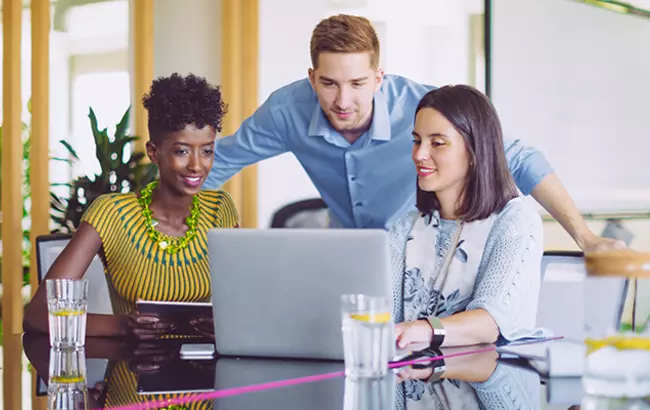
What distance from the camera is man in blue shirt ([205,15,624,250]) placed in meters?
2.72

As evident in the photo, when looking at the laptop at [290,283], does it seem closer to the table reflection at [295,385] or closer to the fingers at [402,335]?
the table reflection at [295,385]

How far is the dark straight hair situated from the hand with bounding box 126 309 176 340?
29.5 inches

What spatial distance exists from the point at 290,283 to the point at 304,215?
84.8 inches

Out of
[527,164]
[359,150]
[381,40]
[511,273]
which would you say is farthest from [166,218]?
[381,40]

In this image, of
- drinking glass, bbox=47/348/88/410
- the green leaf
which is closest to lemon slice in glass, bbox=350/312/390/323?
drinking glass, bbox=47/348/88/410

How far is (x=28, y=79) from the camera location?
463cm

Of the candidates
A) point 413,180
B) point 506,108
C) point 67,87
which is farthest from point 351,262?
point 67,87

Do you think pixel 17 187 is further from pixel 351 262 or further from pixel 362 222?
pixel 351 262

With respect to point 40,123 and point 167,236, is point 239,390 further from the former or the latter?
point 40,123

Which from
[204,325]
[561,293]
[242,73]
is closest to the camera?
[204,325]

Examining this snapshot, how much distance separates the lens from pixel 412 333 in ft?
5.72

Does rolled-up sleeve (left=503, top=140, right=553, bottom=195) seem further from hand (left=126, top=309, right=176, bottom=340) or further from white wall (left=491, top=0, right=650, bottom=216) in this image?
white wall (left=491, top=0, right=650, bottom=216)

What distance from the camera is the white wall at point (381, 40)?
4.43 m

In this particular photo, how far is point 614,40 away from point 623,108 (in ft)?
1.08
